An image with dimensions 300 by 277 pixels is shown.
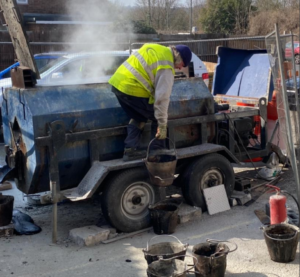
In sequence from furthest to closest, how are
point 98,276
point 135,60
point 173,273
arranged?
point 135,60
point 98,276
point 173,273

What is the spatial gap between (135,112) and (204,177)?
122 centimetres

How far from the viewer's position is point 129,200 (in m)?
5.56

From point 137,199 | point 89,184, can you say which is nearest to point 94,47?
point 137,199

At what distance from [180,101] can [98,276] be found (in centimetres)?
254

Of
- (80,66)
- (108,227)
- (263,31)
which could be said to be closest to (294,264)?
(108,227)

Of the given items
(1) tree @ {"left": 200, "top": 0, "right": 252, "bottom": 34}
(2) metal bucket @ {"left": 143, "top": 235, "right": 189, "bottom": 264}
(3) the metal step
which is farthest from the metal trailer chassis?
(1) tree @ {"left": 200, "top": 0, "right": 252, "bottom": 34}

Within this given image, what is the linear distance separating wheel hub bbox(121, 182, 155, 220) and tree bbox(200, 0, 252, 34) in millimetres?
24962

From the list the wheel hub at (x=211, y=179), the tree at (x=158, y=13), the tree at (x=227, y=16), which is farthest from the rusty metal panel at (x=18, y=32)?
the tree at (x=158, y=13)

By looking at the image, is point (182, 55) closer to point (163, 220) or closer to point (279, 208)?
point (163, 220)

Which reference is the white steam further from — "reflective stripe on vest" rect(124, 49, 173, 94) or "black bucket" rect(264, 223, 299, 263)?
"black bucket" rect(264, 223, 299, 263)

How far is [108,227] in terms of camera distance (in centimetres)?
544

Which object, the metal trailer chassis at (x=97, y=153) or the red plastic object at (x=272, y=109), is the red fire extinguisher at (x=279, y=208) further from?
the red plastic object at (x=272, y=109)

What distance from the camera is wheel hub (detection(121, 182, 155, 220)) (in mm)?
5520

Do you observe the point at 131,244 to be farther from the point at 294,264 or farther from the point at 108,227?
the point at 294,264
